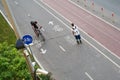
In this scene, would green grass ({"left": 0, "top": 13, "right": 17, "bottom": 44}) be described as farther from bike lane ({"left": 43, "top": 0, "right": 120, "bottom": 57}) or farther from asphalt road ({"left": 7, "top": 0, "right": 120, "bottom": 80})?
bike lane ({"left": 43, "top": 0, "right": 120, "bottom": 57})

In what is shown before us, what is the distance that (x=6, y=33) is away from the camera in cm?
2744

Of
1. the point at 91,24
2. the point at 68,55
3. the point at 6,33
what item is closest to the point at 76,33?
the point at 68,55

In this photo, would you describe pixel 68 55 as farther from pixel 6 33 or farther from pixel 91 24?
pixel 6 33

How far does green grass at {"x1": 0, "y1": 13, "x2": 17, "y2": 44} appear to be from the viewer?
25594mm

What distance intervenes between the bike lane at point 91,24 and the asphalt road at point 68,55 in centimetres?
65

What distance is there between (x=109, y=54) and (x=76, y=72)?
2.86m

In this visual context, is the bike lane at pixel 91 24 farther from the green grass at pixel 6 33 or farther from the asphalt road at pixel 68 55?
the green grass at pixel 6 33

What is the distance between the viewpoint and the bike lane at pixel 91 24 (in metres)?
23.5

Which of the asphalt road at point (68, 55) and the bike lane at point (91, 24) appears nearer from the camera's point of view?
the asphalt road at point (68, 55)

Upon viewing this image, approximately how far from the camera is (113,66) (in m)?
20.3

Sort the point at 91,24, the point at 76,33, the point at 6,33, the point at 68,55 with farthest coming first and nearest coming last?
the point at 6,33 < the point at 91,24 < the point at 76,33 < the point at 68,55

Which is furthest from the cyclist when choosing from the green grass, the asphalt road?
the green grass

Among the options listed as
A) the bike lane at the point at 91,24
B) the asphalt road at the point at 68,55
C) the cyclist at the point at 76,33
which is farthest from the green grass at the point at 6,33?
the bike lane at the point at 91,24

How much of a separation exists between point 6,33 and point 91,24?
24.1 feet
